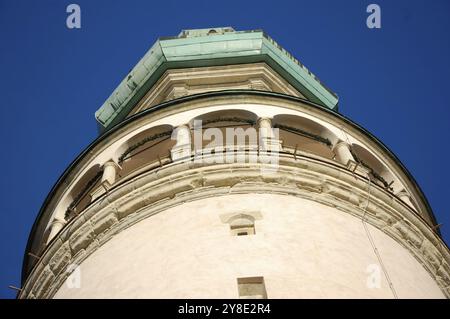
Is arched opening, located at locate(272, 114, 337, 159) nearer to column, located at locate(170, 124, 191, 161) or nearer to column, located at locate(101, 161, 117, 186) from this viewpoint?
column, located at locate(170, 124, 191, 161)

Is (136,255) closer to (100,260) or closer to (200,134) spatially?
(100,260)

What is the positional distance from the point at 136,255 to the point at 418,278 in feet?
14.7

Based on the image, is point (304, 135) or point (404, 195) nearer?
point (404, 195)

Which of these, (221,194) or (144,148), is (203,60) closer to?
(144,148)

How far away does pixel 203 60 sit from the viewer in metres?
25.9

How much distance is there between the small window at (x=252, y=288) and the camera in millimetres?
11008

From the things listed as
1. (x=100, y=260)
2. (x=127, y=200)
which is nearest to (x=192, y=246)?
(x=100, y=260)

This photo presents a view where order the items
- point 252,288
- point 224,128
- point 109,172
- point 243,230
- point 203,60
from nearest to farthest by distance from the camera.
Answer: point 252,288 → point 243,230 → point 109,172 → point 224,128 → point 203,60

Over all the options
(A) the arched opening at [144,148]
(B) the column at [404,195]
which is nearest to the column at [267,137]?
(A) the arched opening at [144,148]

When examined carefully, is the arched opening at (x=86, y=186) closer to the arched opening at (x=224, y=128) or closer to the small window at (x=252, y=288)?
the arched opening at (x=224, y=128)

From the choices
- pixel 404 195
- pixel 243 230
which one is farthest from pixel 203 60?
pixel 243 230

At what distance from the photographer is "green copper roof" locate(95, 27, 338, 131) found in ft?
85.4

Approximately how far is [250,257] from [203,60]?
14.5 metres

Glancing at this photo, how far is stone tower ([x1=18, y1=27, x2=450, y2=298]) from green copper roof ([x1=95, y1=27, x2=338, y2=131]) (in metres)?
1.63
